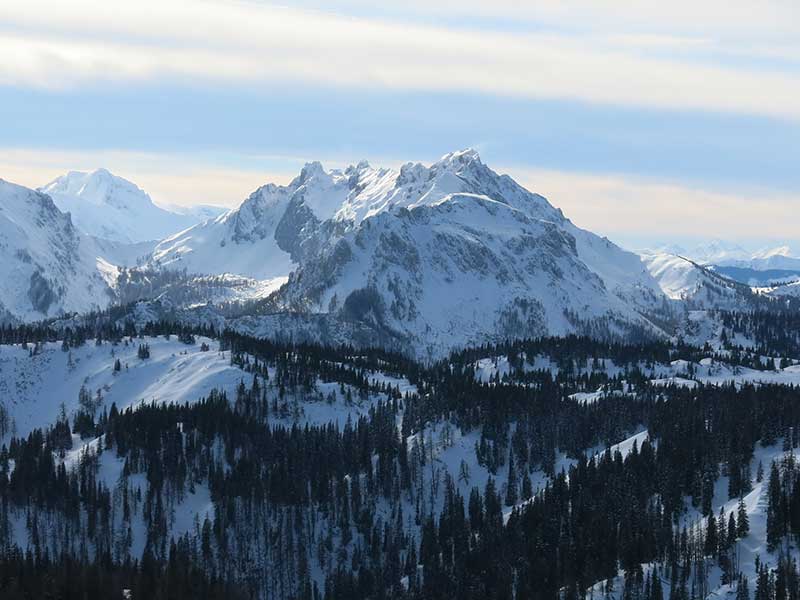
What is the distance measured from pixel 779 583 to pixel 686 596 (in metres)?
16.8

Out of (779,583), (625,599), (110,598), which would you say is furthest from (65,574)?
(779,583)

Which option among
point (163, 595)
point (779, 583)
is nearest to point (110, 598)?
point (163, 595)

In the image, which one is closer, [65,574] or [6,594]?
[6,594]

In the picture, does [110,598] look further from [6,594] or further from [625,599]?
[625,599]

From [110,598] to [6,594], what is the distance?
688 inches

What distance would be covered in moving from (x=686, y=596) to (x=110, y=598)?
338 ft

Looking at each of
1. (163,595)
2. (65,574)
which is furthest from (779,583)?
(65,574)

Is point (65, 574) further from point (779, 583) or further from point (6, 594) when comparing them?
point (779, 583)

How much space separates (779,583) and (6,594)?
132492mm

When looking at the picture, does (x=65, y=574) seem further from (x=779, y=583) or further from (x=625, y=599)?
(x=779, y=583)

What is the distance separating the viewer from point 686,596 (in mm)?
197875

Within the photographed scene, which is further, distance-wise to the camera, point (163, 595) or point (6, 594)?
point (163, 595)

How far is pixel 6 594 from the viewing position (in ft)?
608

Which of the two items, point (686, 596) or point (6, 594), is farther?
point (686, 596)
